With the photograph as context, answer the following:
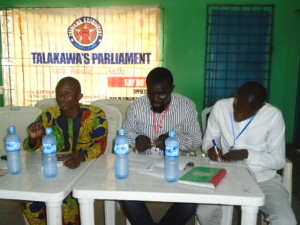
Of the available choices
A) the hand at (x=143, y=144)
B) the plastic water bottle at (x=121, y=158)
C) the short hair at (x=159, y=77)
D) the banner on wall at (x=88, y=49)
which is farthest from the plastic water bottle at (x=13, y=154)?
the banner on wall at (x=88, y=49)

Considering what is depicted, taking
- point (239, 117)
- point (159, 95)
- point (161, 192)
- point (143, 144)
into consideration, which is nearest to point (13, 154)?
point (143, 144)

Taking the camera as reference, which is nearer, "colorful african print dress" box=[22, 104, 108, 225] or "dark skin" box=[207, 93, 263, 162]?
"dark skin" box=[207, 93, 263, 162]

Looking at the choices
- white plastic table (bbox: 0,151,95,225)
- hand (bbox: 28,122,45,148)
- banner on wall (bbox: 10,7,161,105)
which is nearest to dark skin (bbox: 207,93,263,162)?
white plastic table (bbox: 0,151,95,225)

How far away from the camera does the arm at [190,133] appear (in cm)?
244

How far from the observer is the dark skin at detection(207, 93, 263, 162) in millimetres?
2037

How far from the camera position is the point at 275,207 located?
1913 millimetres

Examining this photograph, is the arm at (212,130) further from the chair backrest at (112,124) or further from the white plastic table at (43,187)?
the white plastic table at (43,187)

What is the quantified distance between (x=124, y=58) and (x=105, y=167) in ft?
10.3

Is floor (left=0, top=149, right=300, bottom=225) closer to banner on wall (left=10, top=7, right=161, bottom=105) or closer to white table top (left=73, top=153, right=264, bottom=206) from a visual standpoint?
white table top (left=73, top=153, right=264, bottom=206)

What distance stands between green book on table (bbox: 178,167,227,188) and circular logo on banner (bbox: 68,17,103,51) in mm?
3482

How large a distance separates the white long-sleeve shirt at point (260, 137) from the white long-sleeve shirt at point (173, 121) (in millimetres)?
148

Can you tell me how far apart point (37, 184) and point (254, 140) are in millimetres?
1597

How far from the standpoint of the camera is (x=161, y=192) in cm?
150

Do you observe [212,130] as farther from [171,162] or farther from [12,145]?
[12,145]
